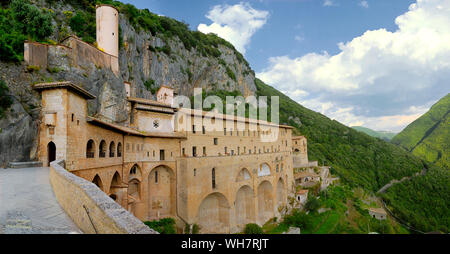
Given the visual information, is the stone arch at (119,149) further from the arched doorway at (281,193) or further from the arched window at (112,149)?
the arched doorway at (281,193)

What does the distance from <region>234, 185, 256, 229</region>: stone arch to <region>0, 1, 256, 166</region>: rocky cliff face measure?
15794mm

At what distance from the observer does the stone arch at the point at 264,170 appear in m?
28.9

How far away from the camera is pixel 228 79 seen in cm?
6031

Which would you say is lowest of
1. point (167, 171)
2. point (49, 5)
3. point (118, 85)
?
point (167, 171)

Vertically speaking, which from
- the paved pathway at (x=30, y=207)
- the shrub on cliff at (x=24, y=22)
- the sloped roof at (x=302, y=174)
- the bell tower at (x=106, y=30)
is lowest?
the sloped roof at (x=302, y=174)

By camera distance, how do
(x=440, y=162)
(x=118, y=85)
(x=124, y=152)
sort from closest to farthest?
1. (x=124, y=152)
2. (x=118, y=85)
3. (x=440, y=162)

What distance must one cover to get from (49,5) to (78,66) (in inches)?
472

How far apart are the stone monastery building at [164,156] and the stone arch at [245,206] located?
0.11 metres

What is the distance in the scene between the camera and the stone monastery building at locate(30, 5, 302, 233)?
11.1 meters

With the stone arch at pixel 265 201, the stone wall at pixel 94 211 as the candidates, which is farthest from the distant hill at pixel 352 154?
the stone wall at pixel 94 211
